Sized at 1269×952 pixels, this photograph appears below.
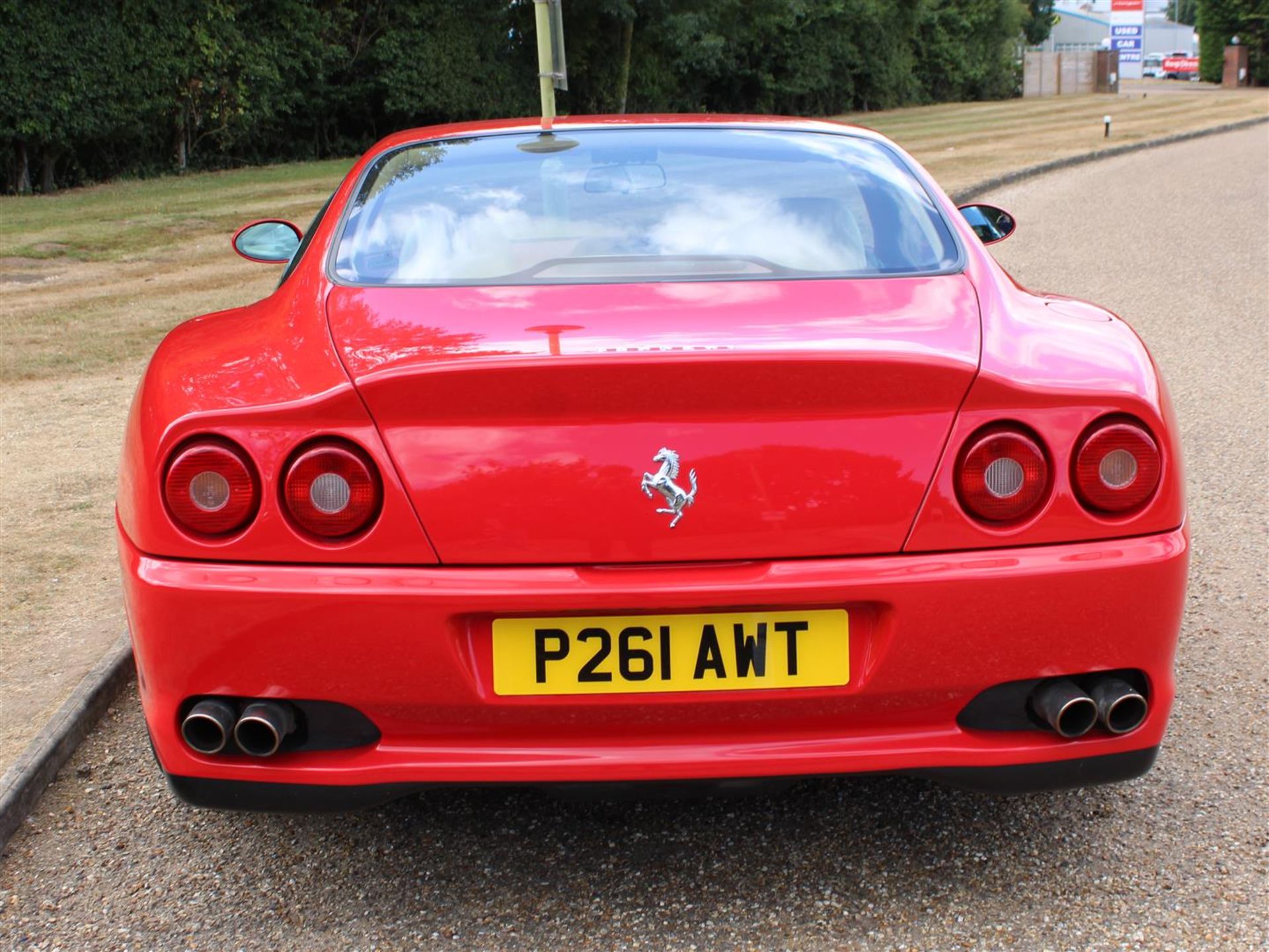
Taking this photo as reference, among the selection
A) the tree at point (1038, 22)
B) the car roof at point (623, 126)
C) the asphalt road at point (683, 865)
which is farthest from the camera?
the tree at point (1038, 22)

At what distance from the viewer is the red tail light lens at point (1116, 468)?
2.41 meters

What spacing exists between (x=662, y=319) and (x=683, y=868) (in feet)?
3.59

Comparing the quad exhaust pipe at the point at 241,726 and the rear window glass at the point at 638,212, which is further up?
the rear window glass at the point at 638,212

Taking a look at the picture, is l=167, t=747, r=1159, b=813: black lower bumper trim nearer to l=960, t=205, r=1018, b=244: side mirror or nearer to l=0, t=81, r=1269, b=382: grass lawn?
l=960, t=205, r=1018, b=244: side mirror

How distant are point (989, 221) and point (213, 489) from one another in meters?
2.99

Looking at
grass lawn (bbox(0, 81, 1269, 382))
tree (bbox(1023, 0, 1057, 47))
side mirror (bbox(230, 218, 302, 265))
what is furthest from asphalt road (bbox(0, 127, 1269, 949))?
tree (bbox(1023, 0, 1057, 47))

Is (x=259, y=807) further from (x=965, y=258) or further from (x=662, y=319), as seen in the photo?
(x=965, y=258)

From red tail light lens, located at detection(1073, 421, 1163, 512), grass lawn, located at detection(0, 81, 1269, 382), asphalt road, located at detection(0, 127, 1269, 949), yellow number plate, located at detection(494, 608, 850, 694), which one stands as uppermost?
red tail light lens, located at detection(1073, 421, 1163, 512)

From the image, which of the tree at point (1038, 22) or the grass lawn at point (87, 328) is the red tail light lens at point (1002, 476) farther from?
the tree at point (1038, 22)

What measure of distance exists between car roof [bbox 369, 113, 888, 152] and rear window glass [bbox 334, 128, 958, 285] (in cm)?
6

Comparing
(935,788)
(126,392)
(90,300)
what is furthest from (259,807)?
(90,300)

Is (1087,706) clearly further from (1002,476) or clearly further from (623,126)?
(623,126)

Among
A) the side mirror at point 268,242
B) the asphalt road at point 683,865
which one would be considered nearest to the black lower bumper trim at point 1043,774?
the asphalt road at point 683,865

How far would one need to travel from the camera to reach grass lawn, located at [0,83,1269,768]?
416cm
